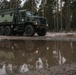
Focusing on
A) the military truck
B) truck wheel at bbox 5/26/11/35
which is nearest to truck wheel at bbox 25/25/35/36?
the military truck

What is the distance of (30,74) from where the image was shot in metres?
5.64

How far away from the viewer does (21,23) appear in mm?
23281

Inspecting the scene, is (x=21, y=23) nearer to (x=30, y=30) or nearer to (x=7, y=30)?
(x=30, y=30)

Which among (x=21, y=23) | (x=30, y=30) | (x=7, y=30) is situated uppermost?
(x=21, y=23)

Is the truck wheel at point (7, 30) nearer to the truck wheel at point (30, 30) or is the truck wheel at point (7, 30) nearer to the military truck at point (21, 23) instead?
the military truck at point (21, 23)

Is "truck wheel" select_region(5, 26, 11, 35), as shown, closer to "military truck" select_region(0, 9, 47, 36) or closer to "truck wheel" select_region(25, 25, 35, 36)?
"military truck" select_region(0, 9, 47, 36)

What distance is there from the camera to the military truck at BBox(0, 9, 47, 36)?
72.1 feet

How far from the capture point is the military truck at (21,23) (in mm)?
21991

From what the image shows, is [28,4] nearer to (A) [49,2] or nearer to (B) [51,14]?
(A) [49,2]

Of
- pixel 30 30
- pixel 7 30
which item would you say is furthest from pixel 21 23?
pixel 7 30

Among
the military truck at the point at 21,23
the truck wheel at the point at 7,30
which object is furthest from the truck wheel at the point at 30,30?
the truck wheel at the point at 7,30

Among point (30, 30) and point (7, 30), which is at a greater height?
point (30, 30)

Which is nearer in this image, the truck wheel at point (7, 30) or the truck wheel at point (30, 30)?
the truck wheel at point (30, 30)

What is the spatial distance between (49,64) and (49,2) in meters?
55.1
